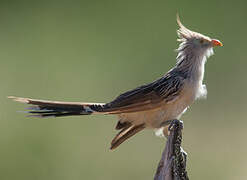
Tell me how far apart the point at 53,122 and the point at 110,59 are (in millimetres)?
2155

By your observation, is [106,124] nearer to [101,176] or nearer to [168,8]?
[101,176]

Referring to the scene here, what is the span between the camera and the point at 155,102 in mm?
5891

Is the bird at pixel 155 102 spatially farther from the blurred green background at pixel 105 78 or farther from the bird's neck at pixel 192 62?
the blurred green background at pixel 105 78

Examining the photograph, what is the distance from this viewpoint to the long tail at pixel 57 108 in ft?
18.4

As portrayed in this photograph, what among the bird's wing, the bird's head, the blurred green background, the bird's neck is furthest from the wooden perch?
the blurred green background

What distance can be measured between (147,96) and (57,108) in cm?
88

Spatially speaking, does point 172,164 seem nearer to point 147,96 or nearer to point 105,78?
point 147,96

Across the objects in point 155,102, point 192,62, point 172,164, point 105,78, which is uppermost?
point 105,78

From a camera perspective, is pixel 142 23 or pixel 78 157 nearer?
pixel 78 157

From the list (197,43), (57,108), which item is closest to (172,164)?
(57,108)

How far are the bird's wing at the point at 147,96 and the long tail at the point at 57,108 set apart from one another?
149 millimetres

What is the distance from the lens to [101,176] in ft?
29.9

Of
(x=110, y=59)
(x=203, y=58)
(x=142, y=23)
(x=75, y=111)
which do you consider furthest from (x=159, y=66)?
(x=75, y=111)

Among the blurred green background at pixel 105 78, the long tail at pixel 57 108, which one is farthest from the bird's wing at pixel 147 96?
the blurred green background at pixel 105 78
